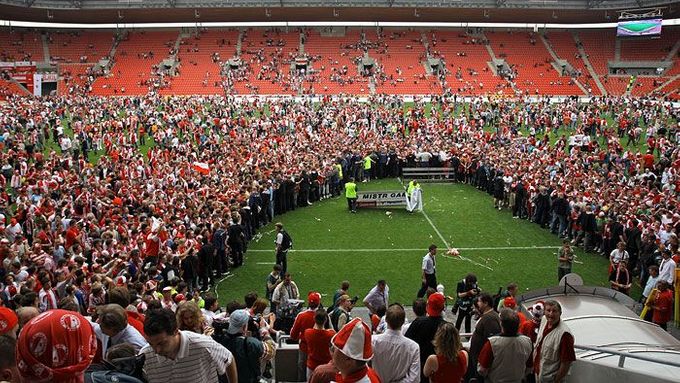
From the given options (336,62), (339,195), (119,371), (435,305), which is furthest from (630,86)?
(119,371)

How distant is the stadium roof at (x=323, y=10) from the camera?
51.4 meters

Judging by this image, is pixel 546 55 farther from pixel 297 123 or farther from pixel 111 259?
pixel 111 259

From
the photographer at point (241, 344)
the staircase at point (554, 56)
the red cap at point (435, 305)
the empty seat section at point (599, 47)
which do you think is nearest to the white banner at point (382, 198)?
the red cap at point (435, 305)

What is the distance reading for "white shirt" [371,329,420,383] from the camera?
5.02 metres

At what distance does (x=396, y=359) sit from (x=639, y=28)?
52122 mm

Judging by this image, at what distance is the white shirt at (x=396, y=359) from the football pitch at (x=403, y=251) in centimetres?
766

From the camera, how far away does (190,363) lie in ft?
13.0

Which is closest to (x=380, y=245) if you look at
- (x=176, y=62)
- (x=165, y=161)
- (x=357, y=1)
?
(x=165, y=161)

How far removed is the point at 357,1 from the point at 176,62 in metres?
17.5

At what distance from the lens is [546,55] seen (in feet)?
191

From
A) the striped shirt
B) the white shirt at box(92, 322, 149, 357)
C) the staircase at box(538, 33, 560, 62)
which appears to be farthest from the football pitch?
the staircase at box(538, 33, 560, 62)

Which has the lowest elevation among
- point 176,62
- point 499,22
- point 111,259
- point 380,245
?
point 380,245

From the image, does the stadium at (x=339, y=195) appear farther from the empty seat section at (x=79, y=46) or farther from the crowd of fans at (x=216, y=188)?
the empty seat section at (x=79, y=46)

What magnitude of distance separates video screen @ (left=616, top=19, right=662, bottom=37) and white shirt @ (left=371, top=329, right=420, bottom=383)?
51.3m
